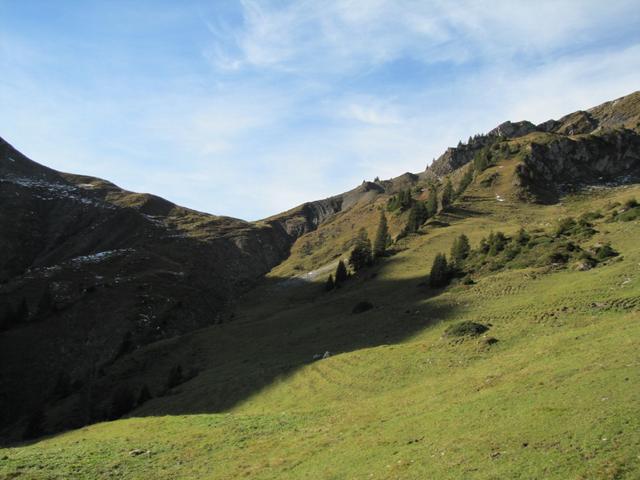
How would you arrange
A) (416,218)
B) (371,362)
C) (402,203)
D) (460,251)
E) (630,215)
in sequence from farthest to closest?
(402,203)
(416,218)
(460,251)
(630,215)
(371,362)

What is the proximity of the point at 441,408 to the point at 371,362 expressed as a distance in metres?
19.1

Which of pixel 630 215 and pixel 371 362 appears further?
pixel 630 215

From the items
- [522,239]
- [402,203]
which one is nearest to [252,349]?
[522,239]

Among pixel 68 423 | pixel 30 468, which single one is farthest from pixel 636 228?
pixel 68 423

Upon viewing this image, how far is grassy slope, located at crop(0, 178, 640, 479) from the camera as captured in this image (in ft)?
71.2

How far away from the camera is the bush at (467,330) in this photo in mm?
48469

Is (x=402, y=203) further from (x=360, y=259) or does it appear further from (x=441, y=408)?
(x=441, y=408)

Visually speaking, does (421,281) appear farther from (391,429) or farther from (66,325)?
(66,325)

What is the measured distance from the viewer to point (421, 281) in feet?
294

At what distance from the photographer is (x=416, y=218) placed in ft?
461

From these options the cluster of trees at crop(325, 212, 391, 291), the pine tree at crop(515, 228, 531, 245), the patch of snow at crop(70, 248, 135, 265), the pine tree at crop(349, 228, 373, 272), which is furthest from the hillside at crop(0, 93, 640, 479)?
the pine tree at crop(349, 228, 373, 272)

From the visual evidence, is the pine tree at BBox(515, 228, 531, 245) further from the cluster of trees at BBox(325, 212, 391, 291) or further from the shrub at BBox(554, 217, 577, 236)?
the cluster of trees at BBox(325, 212, 391, 291)

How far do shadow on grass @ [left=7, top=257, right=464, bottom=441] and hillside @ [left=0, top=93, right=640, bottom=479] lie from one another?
1.47 ft

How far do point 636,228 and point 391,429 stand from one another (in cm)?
6988
